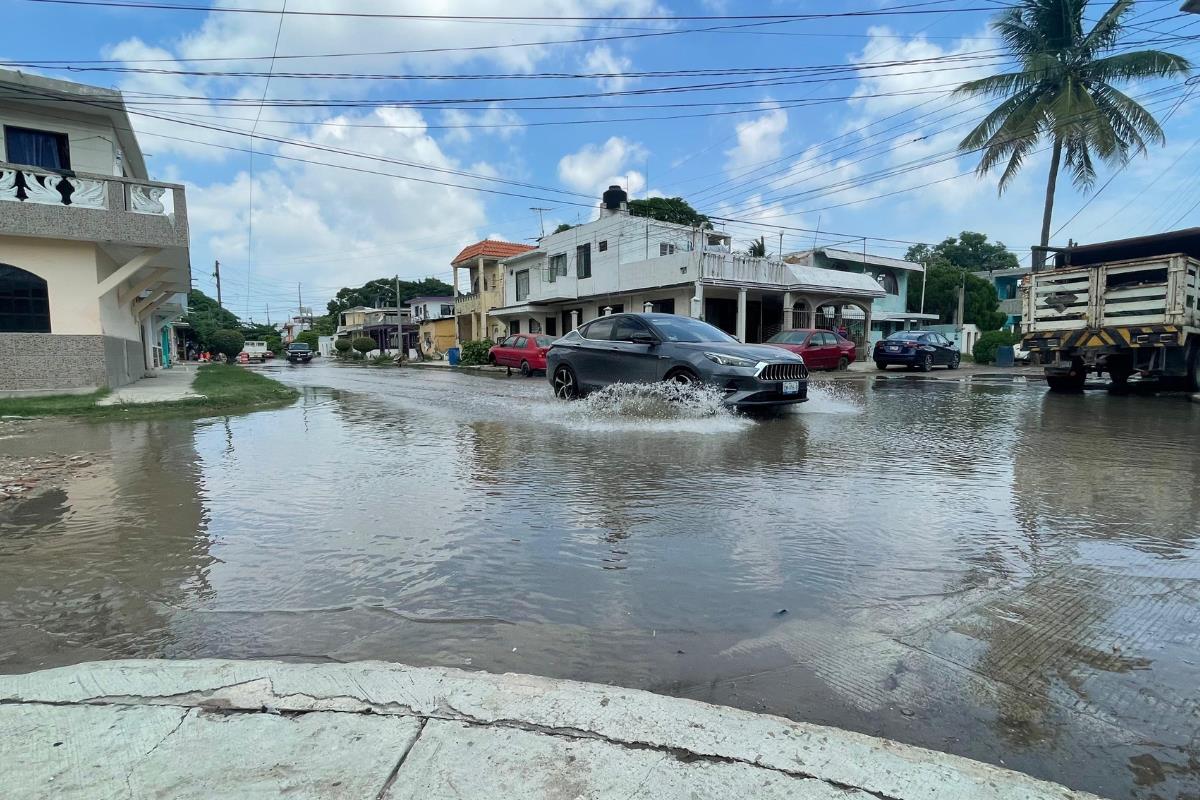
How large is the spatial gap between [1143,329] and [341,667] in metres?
13.7

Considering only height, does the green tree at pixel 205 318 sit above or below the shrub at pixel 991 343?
above

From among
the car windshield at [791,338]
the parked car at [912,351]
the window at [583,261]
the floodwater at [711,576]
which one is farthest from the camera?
the window at [583,261]

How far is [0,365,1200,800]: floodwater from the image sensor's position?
232 cm

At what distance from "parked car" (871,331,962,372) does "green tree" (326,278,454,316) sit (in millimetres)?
82072

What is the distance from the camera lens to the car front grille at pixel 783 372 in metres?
8.75

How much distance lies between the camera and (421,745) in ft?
6.46

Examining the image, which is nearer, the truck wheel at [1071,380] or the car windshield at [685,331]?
the car windshield at [685,331]

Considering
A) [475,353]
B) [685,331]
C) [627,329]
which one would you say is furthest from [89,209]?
[475,353]

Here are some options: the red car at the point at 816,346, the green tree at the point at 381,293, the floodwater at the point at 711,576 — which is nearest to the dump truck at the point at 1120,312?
the floodwater at the point at 711,576

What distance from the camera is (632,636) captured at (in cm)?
275

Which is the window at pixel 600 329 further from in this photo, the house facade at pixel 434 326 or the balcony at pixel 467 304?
the house facade at pixel 434 326

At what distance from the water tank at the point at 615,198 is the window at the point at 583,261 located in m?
2.24

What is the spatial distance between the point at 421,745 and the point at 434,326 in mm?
56666

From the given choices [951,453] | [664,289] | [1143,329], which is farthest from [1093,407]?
[664,289]
